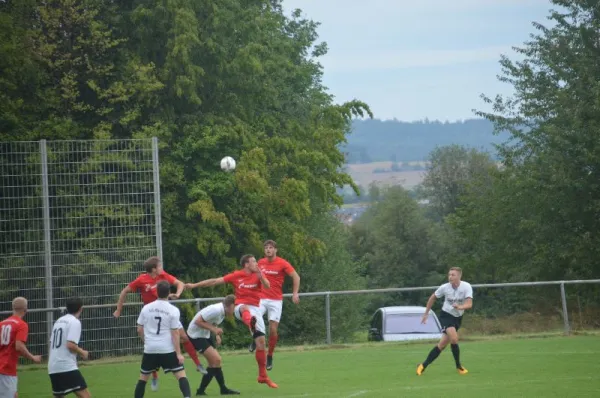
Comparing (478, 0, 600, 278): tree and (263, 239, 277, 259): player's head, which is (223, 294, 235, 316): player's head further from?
(478, 0, 600, 278): tree

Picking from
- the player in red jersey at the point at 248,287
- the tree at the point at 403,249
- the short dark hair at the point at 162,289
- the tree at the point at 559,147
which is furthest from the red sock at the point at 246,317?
the tree at the point at 403,249

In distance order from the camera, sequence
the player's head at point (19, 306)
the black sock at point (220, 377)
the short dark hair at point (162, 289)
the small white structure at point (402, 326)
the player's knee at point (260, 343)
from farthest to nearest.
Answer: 1. the small white structure at point (402, 326)
2. the player's knee at point (260, 343)
3. the black sock at point (220, 377)
4. the short dark hair at point (162, 289)
5. the player's head at point (19, 306)

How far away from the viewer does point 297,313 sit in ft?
136

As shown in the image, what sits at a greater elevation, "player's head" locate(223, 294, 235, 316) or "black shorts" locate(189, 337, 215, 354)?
"player's head" locate(223, 294, 235, 316)

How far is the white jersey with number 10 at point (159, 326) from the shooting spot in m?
14.2

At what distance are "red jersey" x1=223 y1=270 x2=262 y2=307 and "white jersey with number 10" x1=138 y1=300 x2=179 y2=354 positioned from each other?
12.4ft

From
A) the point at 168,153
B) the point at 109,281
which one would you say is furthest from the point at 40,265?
the point at 168,153

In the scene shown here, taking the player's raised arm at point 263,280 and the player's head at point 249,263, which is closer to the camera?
the player's raised arm at point 263,280

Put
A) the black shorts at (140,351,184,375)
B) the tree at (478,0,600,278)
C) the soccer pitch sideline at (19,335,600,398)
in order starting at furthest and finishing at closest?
the tree at (478,0,600,278) → the soccer pitch sideline at (19,335,600,398) → the black shorts at (140,351,184,375)

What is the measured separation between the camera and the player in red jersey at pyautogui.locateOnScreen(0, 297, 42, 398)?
1359 cm

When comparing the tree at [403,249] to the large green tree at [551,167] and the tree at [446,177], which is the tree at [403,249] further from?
the large green tree at [551,167]

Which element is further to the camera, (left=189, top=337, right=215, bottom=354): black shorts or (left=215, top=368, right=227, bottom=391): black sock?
(left=189, top=337, right=215, bottom=354): black shorts

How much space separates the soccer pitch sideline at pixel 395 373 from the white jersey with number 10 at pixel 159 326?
270 cm

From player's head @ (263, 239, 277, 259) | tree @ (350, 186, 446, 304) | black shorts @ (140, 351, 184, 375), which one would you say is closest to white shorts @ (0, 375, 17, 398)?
black shorts @ (140, 351, 184, 375)
